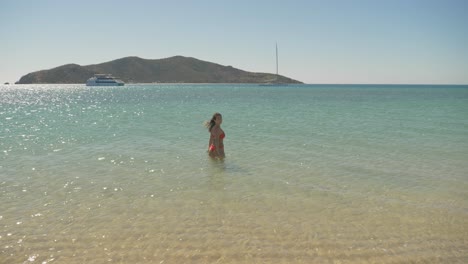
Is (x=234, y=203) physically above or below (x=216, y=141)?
below

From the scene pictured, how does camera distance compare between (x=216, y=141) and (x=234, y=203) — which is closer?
(x=234, y=203)

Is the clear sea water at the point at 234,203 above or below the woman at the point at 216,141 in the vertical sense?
below

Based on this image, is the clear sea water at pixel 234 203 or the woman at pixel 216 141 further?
the woman at pixel 216 141

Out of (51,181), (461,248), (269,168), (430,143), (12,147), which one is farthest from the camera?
(430,143)

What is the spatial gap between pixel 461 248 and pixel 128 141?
42.1 feet

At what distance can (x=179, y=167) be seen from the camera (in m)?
10.6

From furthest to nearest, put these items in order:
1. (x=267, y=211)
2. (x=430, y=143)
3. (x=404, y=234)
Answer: (x=430, y=143) → (x=267, y=211) → (x=404, y=234)

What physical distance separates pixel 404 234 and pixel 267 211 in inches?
94.2

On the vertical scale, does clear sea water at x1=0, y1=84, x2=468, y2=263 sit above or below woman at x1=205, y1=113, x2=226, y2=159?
below

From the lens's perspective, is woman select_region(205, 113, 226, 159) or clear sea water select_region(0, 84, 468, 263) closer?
clear sea water select_region(0, 84, 468, 263)

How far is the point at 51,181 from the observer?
8.95 meters

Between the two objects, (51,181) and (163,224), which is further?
(51,181)

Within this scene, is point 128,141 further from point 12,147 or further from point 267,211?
point 267,211

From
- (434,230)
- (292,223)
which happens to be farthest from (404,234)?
(292,223)
